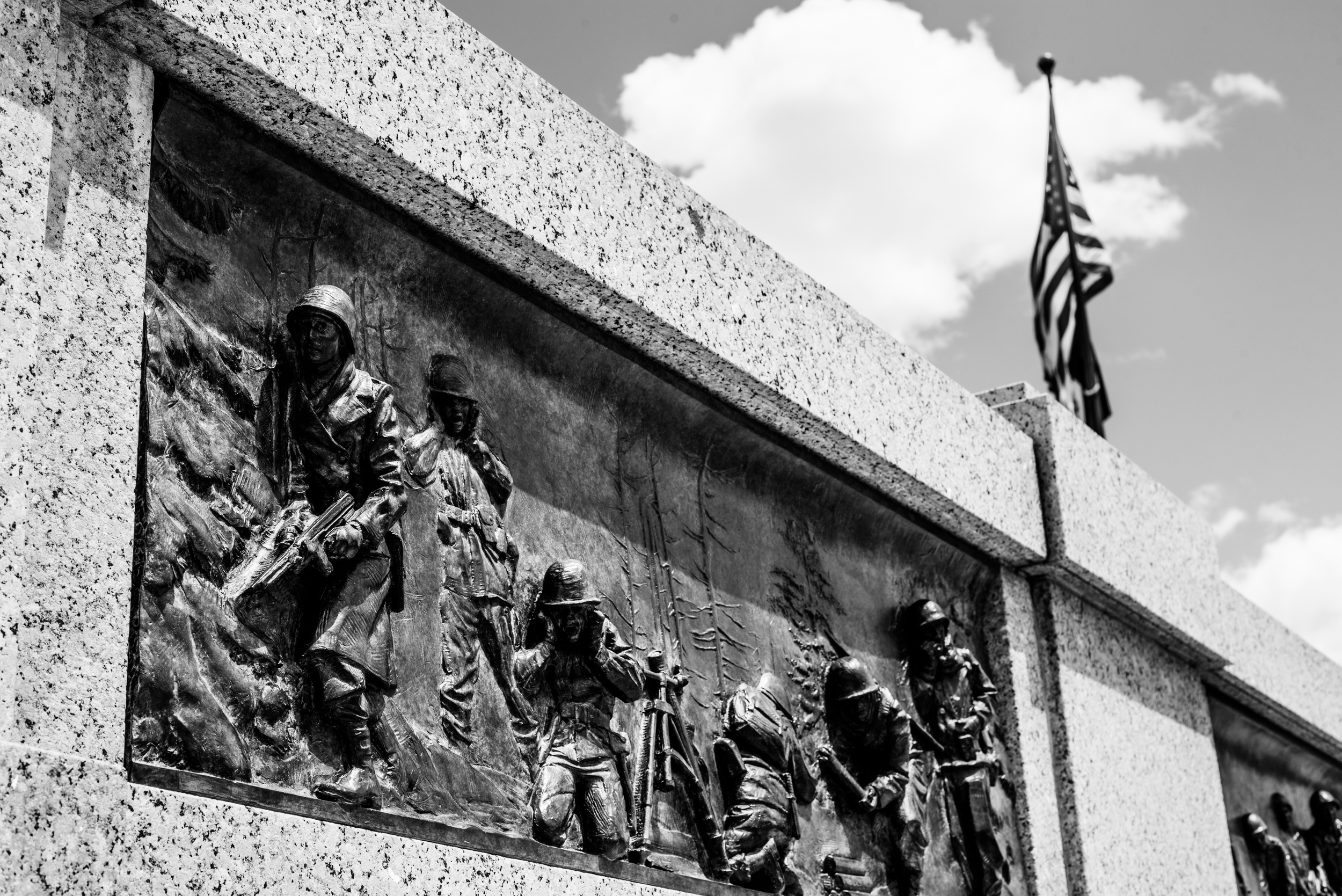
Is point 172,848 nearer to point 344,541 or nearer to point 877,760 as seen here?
point 344,541

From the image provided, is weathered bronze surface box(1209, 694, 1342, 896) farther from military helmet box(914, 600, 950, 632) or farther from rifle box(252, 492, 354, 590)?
rifle box(252, 492, 354, 590)

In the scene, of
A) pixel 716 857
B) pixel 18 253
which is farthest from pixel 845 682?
pixel 18 253

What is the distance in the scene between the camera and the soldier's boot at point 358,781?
4.02 m

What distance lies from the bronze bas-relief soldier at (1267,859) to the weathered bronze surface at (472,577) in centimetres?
311

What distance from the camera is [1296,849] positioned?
9766 mm

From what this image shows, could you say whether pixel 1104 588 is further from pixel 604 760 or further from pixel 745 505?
pixel 604 760

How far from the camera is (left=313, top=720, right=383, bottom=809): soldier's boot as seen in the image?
402cm

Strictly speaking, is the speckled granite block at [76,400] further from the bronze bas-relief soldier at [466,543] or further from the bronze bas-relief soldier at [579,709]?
the bronze bas-relief soldier at [579,709]

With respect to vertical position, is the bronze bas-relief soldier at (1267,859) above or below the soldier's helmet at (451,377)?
below

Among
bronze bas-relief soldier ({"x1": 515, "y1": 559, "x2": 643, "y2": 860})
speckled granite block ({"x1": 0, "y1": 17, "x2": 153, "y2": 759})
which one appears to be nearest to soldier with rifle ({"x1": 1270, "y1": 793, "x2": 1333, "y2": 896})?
bronze bas-relief soldier ({"x1": 515, "y1": 559, "x2": 643, "y2": 860})

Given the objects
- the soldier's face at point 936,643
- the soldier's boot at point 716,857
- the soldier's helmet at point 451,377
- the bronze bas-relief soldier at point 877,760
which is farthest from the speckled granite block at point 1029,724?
the soldier's helmet at point 451,377

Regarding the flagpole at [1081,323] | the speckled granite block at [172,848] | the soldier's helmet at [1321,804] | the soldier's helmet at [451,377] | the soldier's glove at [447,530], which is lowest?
the speckled granite block at [172,848]

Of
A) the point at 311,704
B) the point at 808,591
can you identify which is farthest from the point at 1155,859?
the point at 311,704

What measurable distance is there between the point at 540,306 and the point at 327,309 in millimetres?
1042
